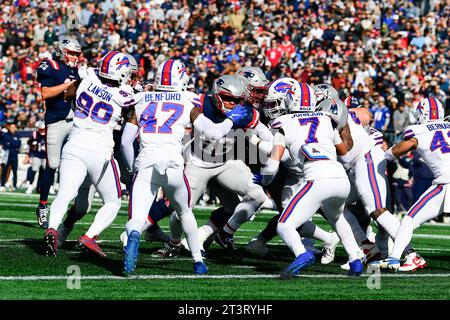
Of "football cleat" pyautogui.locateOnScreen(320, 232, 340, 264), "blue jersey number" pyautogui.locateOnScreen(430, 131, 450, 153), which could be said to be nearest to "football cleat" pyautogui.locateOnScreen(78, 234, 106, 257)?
"football cleat" pyautogui.locateOnScreen(320, 232, 340, 264)

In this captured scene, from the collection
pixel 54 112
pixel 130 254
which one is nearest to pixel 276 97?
pixel 130 254

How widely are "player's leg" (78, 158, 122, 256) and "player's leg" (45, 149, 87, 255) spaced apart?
0.49ft

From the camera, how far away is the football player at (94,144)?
8586 mm

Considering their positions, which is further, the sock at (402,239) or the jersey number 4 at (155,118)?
the sock at (402,239)

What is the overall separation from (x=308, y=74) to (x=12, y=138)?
679cm

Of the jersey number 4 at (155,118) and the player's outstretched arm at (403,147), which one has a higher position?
the jersey number 4 at (155,118)

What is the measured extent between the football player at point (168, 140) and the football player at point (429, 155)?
195 cm

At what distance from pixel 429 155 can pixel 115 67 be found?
3025mm

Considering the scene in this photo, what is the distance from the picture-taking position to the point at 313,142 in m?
8.00

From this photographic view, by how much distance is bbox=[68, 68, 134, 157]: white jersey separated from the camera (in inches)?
341

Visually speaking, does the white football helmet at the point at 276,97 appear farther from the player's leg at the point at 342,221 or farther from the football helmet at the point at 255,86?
the player's leg at the point at 342,221

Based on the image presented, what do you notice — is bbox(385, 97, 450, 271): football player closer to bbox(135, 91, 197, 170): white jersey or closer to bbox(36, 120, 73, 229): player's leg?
bbox(135, 91, 197, 170): white jersey

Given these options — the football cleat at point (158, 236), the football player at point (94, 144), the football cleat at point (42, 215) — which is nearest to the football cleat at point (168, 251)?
the football cleat at point (158, 236)
